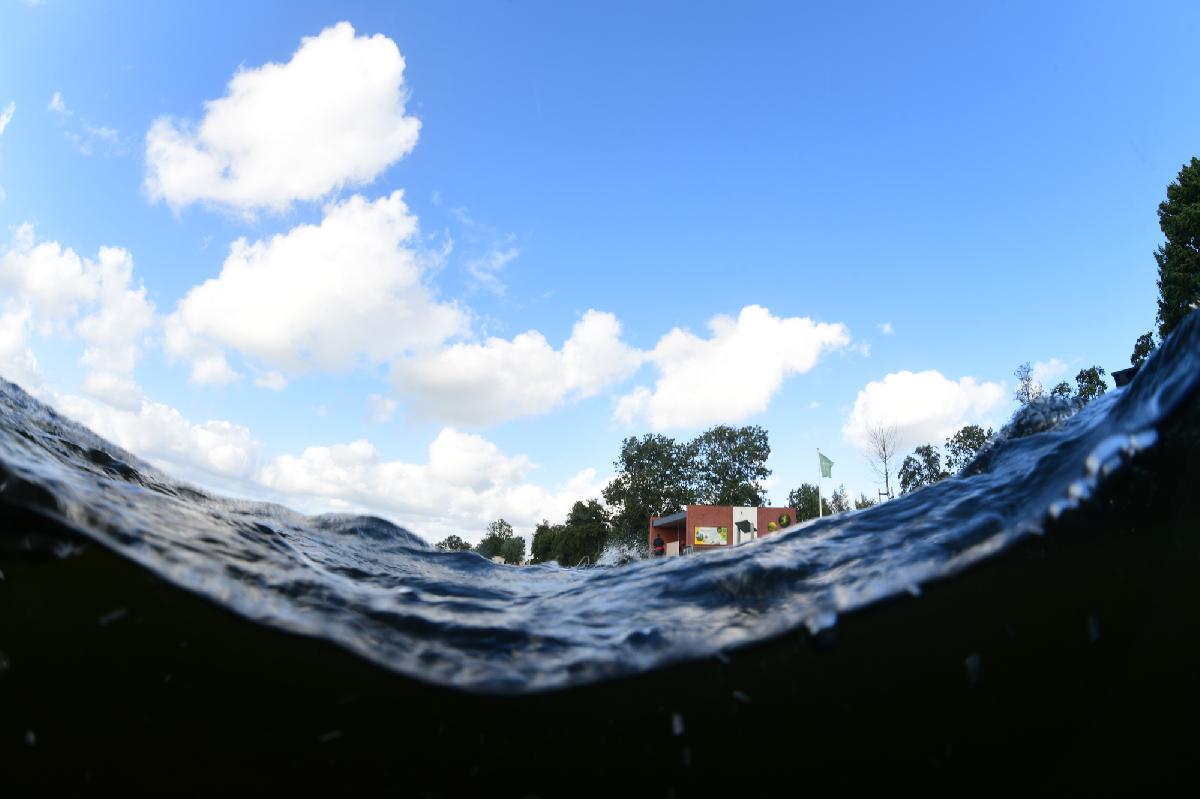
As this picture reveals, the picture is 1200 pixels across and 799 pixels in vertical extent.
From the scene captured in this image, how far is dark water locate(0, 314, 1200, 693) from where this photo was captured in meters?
1.90

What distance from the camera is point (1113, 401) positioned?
8.21 ft

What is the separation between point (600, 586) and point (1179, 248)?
27653 millimetres

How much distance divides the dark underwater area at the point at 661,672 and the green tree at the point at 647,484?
185 ft

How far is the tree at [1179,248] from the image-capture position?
2122 centimetres

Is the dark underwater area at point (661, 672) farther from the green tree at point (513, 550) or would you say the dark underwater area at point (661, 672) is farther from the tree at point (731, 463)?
the green tree at point (513, 550)

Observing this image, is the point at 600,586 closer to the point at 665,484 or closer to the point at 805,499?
the point at 665,484

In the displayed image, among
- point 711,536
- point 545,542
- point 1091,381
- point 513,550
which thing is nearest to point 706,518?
point 711,536

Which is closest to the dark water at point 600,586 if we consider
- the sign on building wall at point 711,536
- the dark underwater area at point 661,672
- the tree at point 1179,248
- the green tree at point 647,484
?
the dark underwater area at point 661,672

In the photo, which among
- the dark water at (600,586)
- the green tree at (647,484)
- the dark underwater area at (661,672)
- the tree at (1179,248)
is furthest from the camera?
the green tree at (647,484)

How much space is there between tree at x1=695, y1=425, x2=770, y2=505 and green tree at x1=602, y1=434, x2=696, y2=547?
4.01 ft

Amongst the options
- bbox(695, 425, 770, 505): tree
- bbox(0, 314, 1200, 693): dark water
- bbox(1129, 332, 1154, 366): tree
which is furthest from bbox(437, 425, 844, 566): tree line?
bbox(0, 314, 1200, 693): dark water

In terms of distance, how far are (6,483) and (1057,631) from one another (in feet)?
A: 9.73

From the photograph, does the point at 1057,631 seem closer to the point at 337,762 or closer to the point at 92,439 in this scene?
the point at 337,762

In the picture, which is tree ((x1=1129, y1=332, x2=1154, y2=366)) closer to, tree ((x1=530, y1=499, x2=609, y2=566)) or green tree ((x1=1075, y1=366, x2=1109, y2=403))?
green tree ((x1=1075, y1=366, x2=1109, y2=403))
